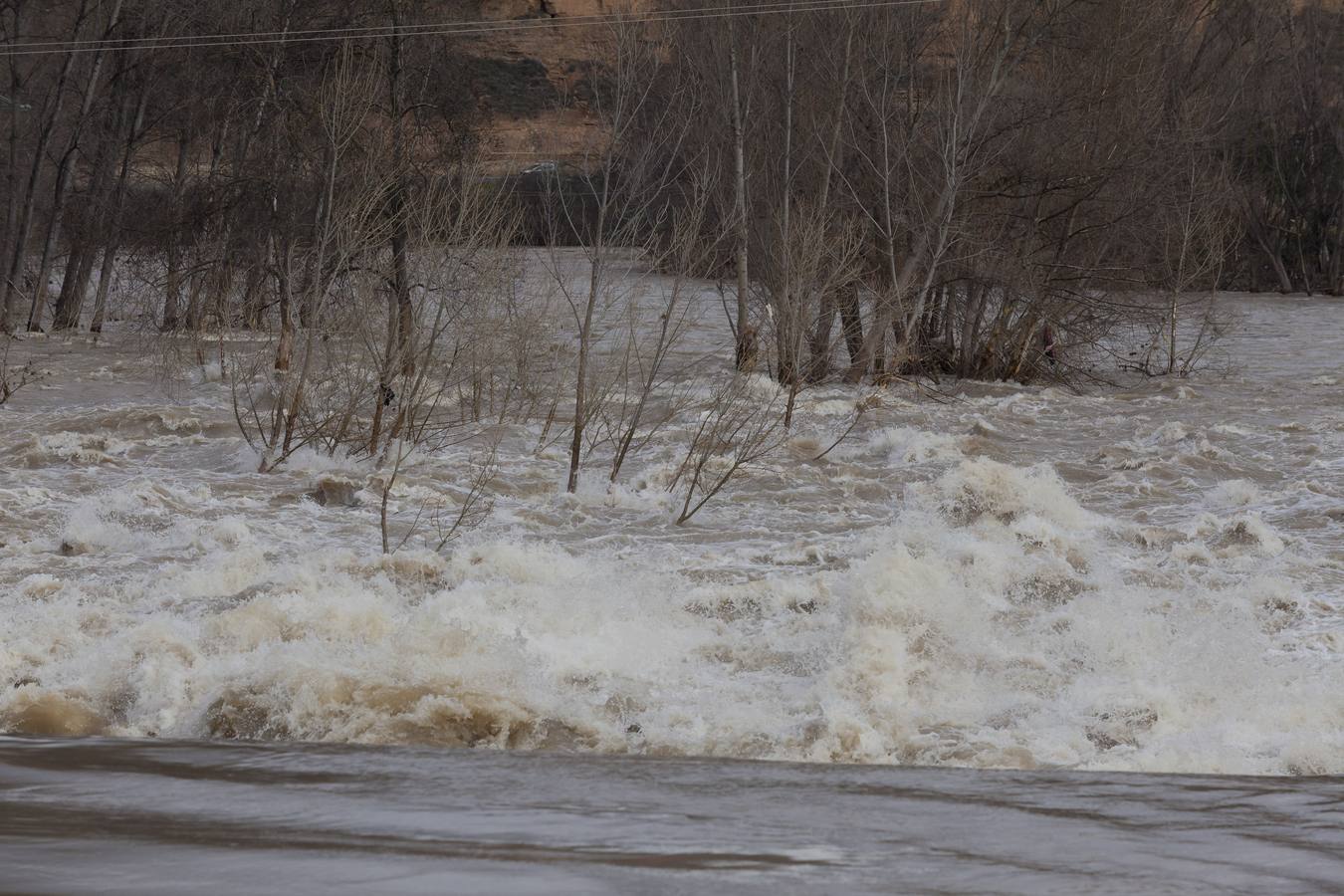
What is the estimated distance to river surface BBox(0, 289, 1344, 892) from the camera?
493 centimetres

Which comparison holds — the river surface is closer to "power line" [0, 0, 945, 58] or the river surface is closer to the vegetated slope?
"power line" [0, 0, 945, 58]

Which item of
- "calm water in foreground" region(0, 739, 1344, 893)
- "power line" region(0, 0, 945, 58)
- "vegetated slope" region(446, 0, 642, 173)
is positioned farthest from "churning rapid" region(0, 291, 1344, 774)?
"vegetated slope" region(446, 0, 642, 173)

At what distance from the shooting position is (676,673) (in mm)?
9023

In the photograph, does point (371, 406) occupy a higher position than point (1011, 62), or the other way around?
point (1011, 62)

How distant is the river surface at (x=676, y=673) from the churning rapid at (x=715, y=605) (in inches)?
1.4

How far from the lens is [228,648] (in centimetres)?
884

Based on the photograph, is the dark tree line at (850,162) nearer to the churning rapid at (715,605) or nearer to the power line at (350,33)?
the power line at (350,33)

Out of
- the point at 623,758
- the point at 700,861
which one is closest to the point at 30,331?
the point at 623,758

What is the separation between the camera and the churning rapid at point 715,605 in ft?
26.0

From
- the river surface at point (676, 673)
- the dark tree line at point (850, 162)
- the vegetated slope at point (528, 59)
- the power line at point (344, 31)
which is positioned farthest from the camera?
the vegetated slope at point (528, 59)

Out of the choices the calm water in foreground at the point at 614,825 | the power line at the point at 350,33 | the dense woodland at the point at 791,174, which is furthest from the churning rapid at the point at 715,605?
the power line at the point at 350,33

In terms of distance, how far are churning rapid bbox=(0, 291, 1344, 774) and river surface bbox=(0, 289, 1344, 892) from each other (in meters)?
0.04

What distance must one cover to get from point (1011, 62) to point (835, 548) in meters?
13.2

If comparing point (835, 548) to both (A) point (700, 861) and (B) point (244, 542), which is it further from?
(A) point (700, 861)
